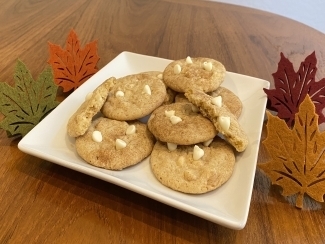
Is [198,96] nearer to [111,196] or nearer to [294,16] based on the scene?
[111,196]

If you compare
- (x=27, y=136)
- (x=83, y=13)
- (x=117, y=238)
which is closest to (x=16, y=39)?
(x=83, y=13)

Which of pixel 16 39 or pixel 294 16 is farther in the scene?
pixel 294 16

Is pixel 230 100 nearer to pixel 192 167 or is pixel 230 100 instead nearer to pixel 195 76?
pixel 195 76

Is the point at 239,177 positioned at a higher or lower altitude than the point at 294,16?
higher

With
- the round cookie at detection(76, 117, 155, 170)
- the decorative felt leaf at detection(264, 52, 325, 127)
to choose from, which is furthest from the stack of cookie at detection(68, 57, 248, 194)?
the decorative felt leaf at detection(264, 52, 325, 127)

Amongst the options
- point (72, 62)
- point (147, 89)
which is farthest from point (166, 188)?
point (72, 62)

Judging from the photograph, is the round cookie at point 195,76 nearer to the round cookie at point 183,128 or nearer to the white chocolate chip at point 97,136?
the round cookie at point 183,128

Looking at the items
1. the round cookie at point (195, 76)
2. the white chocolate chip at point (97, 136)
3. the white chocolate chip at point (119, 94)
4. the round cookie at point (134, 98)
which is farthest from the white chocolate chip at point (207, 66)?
the white chocolate chip at point (97, 136)
